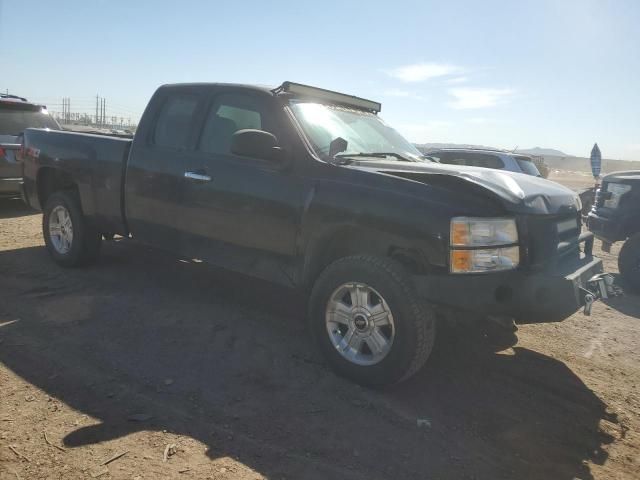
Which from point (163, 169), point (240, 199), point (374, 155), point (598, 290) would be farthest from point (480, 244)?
point (163, 169)

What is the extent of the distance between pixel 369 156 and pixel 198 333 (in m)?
1.98

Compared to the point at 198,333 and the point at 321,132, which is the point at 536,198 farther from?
the point at 198,333

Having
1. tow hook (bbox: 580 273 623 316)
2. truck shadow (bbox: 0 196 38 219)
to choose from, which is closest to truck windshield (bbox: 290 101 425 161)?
tow hook (bbox: 580 273 623 316)

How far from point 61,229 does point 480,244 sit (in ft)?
15.1

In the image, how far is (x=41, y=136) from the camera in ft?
18.4

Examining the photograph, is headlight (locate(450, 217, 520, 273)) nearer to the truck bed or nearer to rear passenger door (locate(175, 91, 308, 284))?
rear passenger door (locate(175, 91, 308, 284))

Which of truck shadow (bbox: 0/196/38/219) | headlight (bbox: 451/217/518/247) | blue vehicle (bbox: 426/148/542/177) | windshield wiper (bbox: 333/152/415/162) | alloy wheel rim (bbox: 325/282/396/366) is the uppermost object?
blue vehicle (bbox: 426/148/542/177)

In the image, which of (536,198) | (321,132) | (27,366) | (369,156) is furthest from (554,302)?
(27,366)

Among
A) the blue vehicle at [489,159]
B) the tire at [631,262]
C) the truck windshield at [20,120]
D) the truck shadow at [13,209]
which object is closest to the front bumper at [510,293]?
the tire at [631,262]

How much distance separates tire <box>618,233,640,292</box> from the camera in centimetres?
619

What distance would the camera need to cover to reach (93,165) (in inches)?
198

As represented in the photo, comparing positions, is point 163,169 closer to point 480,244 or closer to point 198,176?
point 198,176

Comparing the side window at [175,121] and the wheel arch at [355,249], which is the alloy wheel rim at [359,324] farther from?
the side window at [175,121]

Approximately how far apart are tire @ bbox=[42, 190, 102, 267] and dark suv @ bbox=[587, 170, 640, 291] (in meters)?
6.29
